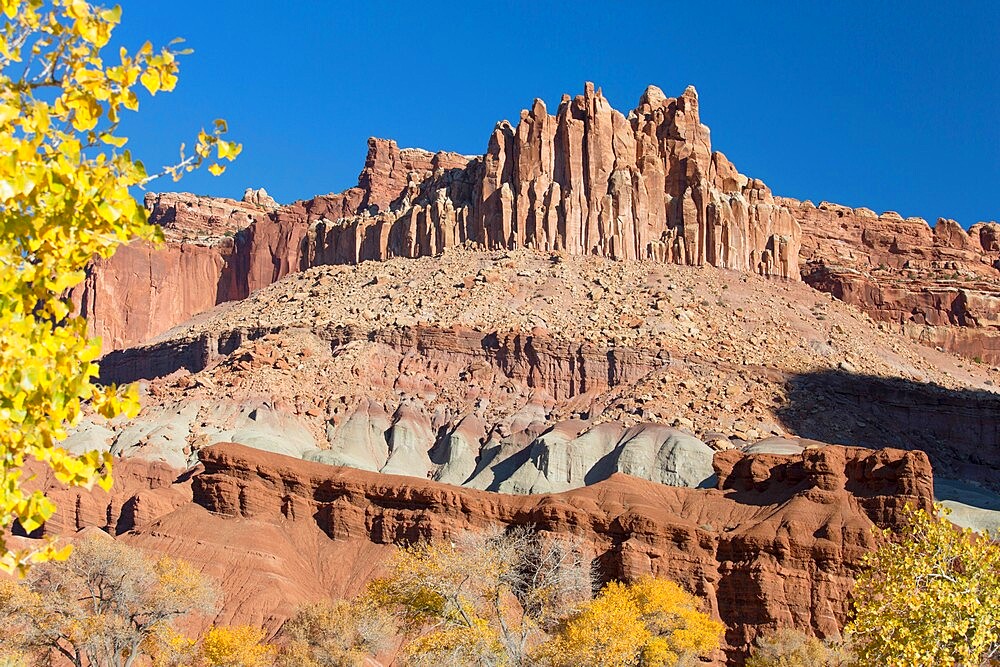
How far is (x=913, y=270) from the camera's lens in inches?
5605

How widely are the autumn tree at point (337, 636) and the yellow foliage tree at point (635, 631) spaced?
27.6ft

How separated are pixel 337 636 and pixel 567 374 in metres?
50.3

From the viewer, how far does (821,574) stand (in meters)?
50.2

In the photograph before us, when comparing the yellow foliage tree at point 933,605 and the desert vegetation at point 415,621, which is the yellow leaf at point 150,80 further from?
the desert vegetation at point 415,621

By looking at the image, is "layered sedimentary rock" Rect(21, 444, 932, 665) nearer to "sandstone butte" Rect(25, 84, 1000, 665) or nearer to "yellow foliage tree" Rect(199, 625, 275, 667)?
"sandstone butte" Rect(25, 84, 1000, 665)

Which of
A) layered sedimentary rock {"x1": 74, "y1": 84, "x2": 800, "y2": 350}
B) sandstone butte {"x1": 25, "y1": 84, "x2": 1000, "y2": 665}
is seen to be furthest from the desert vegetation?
→ layered sedimentary rock {"x1": 74, "y1": 84, "x2": 800, "y2": 350}

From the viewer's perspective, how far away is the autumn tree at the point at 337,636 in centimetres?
4056

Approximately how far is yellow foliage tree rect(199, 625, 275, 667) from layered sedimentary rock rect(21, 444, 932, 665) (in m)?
9.74

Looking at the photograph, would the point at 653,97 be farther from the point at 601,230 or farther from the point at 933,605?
the point at 933,605

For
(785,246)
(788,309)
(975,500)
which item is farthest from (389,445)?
(785,246)

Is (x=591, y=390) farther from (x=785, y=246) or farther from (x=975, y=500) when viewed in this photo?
(x=785, y=246)

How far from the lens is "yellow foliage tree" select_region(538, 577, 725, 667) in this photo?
106 feet

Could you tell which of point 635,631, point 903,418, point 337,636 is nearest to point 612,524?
point 337,636

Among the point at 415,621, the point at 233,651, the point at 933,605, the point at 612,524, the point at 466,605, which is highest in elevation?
the point at 612,524
